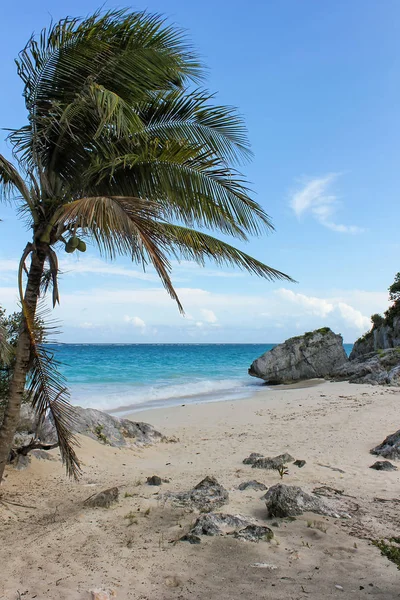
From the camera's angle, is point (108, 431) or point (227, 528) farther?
point (108, 431)

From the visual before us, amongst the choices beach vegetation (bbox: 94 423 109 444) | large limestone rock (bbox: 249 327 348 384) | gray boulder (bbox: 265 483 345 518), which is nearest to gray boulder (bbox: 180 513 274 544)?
gray boulder (bbox: 265 483 345 518)

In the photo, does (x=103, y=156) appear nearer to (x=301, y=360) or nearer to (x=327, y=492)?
(x=327, y=492)

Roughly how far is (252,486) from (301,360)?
72.5ft

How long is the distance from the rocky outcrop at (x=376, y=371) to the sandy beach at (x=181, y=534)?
11.5 m

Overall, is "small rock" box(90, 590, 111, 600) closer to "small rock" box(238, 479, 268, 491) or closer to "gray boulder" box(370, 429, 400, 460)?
"small rock" box(238, 479, 268, 491)

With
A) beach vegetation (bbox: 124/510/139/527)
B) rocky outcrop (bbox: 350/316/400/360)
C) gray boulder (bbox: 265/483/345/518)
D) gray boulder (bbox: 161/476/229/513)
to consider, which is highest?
rocky outcrop (bbox: 350/316/400/360)

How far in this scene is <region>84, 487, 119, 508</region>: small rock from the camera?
18.6 feet

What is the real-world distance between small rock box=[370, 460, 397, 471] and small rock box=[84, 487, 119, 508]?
454 cm

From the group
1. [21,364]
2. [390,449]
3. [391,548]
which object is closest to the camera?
[391,548]

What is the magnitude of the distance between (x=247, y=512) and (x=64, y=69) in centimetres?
579

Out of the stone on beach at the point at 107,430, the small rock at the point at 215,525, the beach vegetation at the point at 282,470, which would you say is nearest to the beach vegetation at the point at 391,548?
the small rock at the point at 215,525

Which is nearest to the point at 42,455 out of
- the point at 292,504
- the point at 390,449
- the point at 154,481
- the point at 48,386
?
the point at 154,481

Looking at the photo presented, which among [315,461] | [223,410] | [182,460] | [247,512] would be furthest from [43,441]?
[223,410]

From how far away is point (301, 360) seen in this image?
91.0 ft
